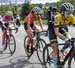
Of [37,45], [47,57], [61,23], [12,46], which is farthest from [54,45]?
[12,46]

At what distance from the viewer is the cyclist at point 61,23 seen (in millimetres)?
6785

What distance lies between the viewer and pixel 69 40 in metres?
6.56

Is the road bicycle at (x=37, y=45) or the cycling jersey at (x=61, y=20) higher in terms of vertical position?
the cycling jersey at (x=61, y=20)

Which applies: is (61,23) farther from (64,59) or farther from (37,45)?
(37,45)

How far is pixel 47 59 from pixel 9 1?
4062 centimetres

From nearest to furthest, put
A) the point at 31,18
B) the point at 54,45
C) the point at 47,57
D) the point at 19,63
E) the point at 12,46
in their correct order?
the point at 54,45 → the point at 47,57 → the point at 19,63 → the point at 31,18 → the point at 12,46

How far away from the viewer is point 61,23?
7039 mm

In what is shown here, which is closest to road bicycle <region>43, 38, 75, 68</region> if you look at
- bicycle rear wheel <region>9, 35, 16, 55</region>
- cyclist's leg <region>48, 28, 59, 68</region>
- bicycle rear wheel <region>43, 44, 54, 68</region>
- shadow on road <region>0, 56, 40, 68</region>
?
bicycle rear wheel <region>43, 44, 54, 68</region>

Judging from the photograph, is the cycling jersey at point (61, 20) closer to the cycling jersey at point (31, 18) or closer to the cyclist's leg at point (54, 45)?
the cyclist's leg at point (54, 45)

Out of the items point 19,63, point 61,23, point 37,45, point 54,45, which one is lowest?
point 19,63

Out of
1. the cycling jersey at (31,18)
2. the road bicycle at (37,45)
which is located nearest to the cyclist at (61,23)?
the road bicycle at (37,45)

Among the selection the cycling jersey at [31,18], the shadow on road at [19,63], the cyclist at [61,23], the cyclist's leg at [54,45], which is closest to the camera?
the cyclist at [61,23]

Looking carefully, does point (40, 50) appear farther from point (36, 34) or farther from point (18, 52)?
point (18, 52)

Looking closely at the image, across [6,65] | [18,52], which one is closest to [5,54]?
[18,52]
